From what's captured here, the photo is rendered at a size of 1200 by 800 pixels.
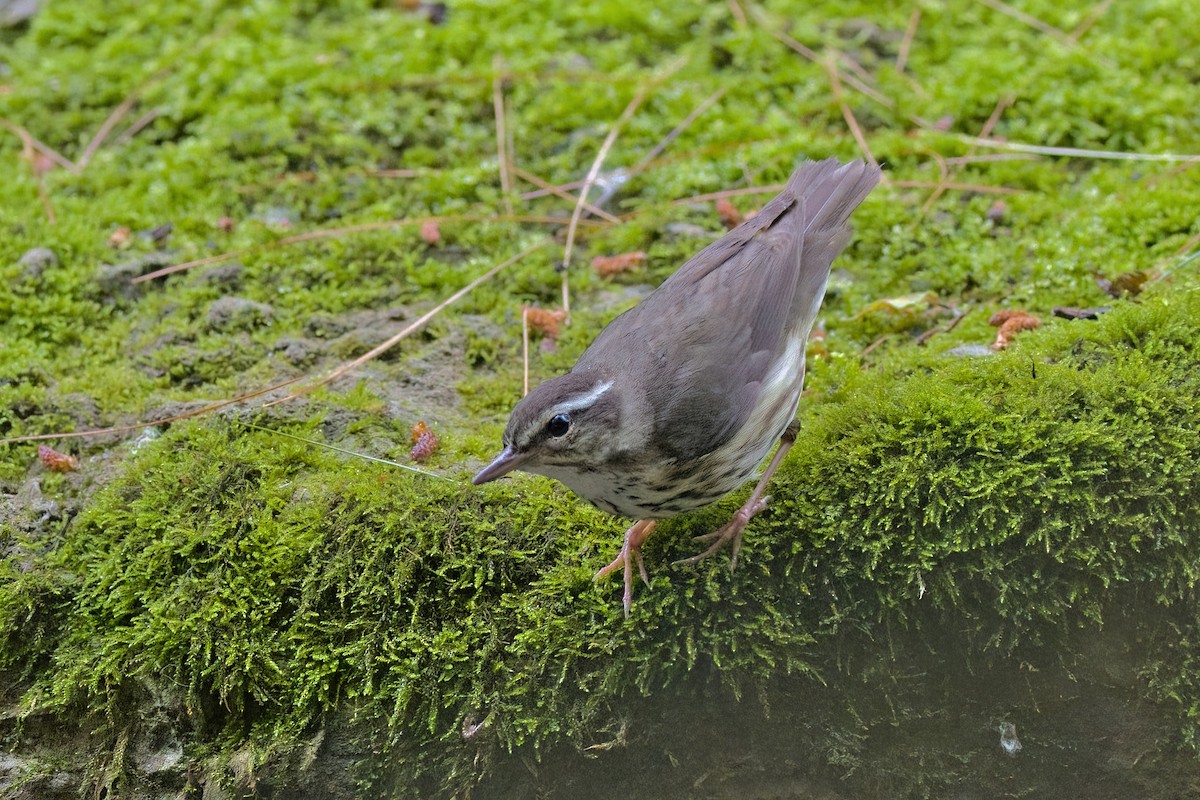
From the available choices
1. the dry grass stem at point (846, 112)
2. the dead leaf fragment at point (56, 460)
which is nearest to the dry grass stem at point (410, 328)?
the dead leaf fragment at point (56, 460)

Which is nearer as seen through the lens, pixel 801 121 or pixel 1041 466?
pixel 1041 466

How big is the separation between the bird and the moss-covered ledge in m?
0.25

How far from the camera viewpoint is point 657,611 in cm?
363

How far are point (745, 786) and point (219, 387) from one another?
2999 mm

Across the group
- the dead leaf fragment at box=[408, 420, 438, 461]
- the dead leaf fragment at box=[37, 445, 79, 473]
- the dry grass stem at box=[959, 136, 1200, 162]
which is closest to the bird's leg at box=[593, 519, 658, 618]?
the dead leaf fragment at box=[408, 420, 438, 461]

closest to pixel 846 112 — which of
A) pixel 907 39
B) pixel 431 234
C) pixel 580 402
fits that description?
pixel 907 39

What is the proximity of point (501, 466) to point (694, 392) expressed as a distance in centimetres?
74

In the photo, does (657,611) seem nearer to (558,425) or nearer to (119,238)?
(558,425)

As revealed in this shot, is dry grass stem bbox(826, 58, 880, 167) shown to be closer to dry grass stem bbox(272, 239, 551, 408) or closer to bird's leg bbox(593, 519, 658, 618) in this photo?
dry grass stem bbox(272, 239, 551, 408)

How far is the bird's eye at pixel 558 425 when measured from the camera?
3363 millimetres

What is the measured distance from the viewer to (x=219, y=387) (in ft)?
15.6

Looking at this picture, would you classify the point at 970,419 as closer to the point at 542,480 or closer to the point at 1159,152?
the point at 542,480

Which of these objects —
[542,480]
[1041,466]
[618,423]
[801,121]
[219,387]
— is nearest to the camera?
[618,423]

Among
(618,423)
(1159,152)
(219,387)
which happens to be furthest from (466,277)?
Answer: (1159,152)
